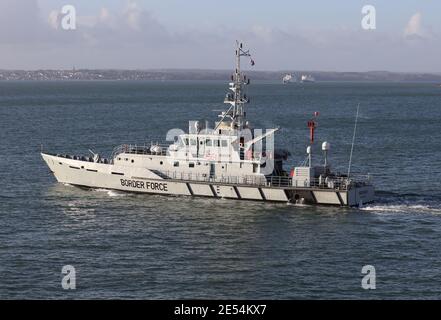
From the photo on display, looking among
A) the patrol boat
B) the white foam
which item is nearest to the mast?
the patrol boat

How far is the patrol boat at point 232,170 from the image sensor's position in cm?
5612

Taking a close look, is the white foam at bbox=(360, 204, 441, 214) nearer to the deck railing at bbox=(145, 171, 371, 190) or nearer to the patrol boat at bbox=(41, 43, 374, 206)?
the patrol boat at bbox=(41, 43, 374, 206)

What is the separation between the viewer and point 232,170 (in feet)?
192

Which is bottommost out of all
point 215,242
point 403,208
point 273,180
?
point 215,242

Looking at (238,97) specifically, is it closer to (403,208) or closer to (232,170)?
(232,170)

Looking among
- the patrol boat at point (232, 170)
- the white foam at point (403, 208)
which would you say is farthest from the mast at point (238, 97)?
the white foam at point (403, 208)

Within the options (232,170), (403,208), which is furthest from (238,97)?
(403,208)

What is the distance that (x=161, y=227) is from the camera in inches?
1980

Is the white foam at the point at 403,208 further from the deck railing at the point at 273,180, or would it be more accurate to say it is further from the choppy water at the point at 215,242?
the deck railing at the point at 273,180

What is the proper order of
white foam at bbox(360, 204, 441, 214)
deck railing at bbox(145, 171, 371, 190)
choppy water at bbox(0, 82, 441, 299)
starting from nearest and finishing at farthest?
choppy water at bbox(0, 82, 441, 299) → white foam at bbox(360, 204, 441, 214) → deck railing at bbox(145, 171, 371, 190)

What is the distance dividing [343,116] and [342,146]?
188 ft

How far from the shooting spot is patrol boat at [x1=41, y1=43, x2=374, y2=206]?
184 ft
